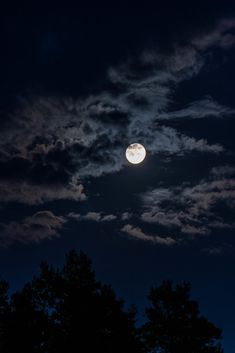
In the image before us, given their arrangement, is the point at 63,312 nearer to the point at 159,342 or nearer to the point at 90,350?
the point at 90,350

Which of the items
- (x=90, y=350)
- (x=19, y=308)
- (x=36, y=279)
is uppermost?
(x=36, y=279)

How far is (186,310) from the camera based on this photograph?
31953mm

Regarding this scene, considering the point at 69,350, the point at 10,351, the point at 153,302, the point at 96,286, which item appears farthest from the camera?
the point at 153,302

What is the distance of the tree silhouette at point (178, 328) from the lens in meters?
30.2

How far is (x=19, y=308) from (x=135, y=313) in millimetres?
8449

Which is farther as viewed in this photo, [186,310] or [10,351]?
[186,310]

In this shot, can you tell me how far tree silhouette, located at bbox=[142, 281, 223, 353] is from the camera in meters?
30.2

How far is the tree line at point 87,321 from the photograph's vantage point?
25.8m

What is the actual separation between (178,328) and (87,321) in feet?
28.1

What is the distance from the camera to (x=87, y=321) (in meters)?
25.9

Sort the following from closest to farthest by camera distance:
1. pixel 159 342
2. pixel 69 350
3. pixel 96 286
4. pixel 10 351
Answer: pixel 69 350 < pixel 10 351 < pixel 96 286 < pixel 159 342

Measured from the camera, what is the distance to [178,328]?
30.8 m

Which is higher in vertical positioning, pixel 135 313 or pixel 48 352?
pixel 135 313

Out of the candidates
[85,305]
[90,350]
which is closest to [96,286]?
[85,305]
